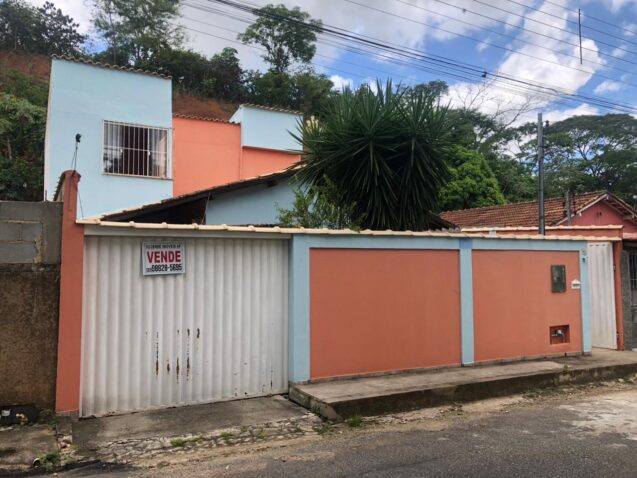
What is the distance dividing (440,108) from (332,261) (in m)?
3.78

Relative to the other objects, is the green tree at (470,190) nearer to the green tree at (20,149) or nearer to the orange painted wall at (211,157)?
the orange painted wall at (211,157)

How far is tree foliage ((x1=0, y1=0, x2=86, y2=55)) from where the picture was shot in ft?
121

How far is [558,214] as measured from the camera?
62.9 feet

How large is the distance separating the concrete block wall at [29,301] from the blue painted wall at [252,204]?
5.79 meters

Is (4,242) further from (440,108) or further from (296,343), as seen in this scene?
(440,108)

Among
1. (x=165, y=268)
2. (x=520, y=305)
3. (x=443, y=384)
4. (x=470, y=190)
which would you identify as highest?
(x=470, y=190)

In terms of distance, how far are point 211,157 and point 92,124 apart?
4262 mm

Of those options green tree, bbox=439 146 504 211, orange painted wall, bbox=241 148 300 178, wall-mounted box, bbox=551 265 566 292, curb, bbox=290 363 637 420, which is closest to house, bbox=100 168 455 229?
wall-mounted box, bbox=551 265 566 292

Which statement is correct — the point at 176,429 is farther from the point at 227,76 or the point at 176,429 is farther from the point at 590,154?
the point at 590,154

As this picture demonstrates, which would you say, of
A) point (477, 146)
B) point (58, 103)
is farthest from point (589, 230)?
point (477, 146)

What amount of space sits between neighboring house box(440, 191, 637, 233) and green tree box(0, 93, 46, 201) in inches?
751

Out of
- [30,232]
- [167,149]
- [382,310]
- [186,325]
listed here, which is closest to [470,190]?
[167,149]

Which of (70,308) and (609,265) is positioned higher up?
(609,265)

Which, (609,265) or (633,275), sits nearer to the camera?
(609,265)
